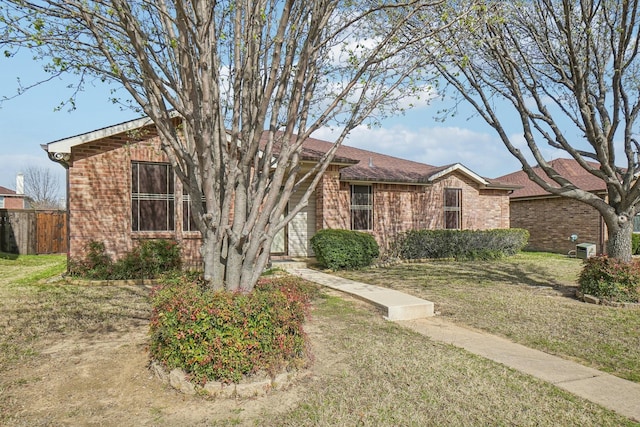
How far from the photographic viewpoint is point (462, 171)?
17.4 meters

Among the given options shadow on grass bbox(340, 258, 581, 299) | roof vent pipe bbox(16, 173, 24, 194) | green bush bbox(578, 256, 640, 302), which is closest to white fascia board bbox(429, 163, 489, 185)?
shadow on grass bbox(340, 258, 581, 299)

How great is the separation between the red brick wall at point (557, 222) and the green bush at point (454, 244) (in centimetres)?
403

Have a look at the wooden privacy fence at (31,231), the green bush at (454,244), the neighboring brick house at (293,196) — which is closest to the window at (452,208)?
the neighboring brick house at (293,196)

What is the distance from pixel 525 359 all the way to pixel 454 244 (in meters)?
11.5

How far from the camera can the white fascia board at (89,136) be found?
9.57 m

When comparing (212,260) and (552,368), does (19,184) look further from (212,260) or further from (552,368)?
(552,368)

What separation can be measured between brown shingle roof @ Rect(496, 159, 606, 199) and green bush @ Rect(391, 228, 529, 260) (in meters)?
4.27

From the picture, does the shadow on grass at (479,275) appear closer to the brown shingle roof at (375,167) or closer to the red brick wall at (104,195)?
the brown shingle roof at (375,167)

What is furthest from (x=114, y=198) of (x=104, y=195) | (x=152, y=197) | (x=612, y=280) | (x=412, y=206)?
(x=612, y=280)

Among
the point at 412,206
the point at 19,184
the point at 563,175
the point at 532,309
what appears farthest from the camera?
the point at 19,184

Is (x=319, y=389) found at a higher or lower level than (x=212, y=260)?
lower

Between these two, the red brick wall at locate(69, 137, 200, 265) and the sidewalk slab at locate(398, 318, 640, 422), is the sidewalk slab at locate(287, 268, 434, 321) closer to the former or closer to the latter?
the sidewalk slab at locate(398, 318, 640, 422)

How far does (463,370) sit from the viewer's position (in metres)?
4.32

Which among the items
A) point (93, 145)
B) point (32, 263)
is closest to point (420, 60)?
point (93, 145)
